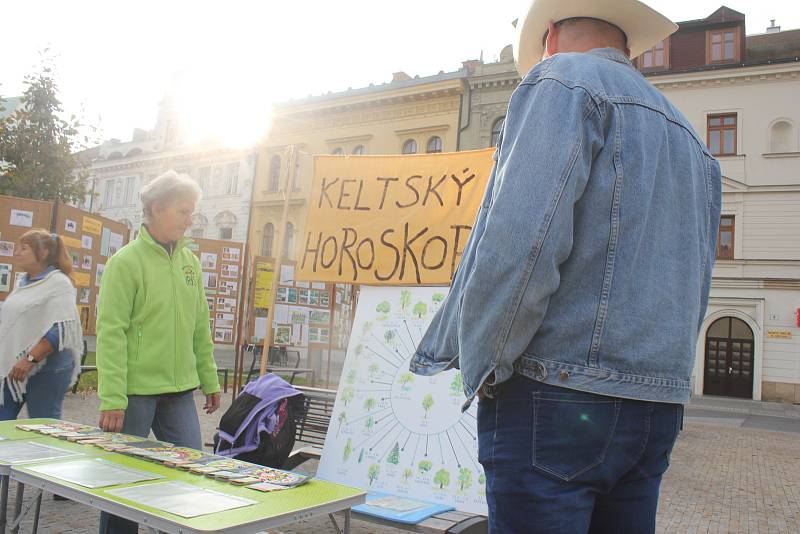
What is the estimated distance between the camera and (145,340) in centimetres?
323

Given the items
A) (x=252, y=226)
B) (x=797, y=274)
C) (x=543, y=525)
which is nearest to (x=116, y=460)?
(x=543, y=525)

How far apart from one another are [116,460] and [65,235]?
7.02m

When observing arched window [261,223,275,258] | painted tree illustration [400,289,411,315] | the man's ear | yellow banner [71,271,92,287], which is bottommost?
painted tree illustration [400,289,411,315]

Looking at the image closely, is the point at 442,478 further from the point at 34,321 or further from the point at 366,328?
the point at 34,321

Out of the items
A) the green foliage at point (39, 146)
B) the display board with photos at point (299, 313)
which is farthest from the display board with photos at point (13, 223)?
the green foliage at point (39, 146)

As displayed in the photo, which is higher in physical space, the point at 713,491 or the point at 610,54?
the point at 610,54

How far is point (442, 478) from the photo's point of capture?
3957 mm

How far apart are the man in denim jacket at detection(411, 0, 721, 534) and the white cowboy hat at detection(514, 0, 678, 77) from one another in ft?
0.64

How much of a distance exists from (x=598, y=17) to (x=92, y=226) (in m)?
9.18

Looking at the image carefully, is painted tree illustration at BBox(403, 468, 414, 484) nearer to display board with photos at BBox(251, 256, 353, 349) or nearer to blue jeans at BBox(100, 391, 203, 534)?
A: blue jeans at BBox(100, 391, 203, 534)

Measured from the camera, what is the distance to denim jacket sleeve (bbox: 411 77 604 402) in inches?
50.6

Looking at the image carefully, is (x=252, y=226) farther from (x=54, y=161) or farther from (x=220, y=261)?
(x=220, y=261)

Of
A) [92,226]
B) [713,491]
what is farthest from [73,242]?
[713,491]

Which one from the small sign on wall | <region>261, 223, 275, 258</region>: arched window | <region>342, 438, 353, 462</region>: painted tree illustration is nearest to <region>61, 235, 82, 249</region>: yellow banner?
<region>342, 438, 353, 462</region>: painted tree illustration
